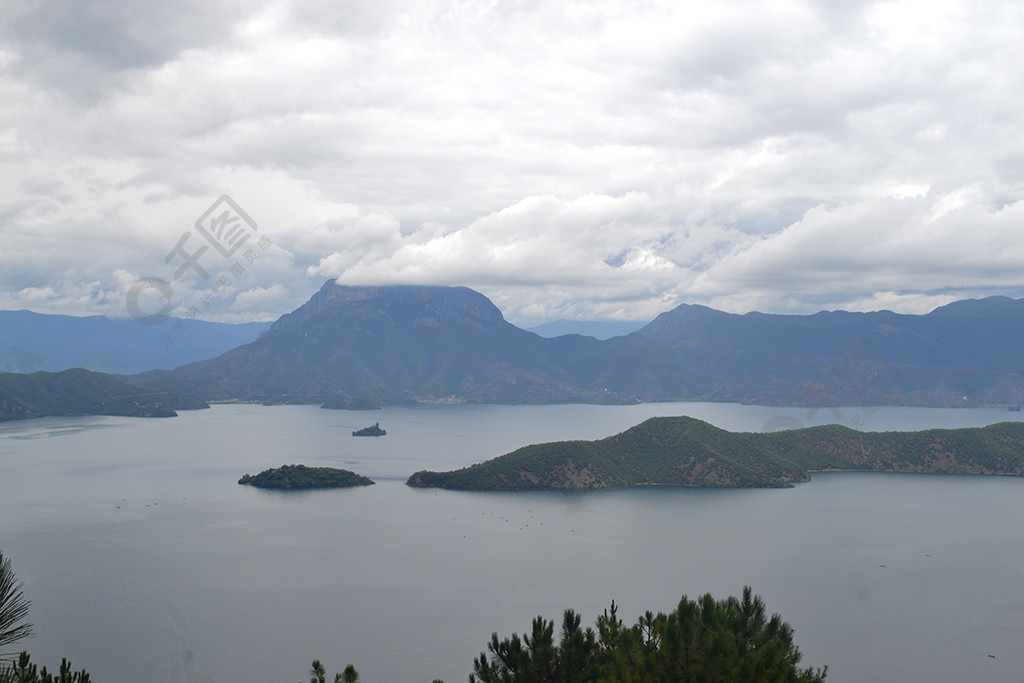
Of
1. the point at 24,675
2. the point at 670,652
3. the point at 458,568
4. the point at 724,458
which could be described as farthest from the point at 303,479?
the point at 24,675

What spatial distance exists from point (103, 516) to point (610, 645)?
84.5m

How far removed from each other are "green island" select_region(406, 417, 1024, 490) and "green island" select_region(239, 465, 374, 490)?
10.6 m

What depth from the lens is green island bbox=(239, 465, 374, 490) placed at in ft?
388

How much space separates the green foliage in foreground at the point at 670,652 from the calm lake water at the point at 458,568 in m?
19.6

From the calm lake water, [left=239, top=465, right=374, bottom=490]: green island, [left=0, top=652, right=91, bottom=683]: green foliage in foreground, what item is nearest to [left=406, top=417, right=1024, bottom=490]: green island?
the calm lake water

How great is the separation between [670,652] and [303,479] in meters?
99.2

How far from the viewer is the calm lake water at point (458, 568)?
52.5 metres

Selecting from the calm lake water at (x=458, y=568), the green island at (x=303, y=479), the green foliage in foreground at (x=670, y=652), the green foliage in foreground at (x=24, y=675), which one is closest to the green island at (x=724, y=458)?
the calm lake water at (x=458, y=568)

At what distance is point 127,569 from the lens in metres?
70.9

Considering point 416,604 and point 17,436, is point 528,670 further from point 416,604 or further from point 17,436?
point 17,436

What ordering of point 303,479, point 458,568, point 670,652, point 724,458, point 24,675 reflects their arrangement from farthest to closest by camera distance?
point 724,458 < point 303,479 < point 458,568 < point 670,652 < point 24,675

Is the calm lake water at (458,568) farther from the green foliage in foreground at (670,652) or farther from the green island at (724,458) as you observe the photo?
the green foliage in foreground at (670,652)

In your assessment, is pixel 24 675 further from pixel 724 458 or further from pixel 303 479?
pixel 724 458

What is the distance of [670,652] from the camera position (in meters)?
28.8
